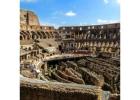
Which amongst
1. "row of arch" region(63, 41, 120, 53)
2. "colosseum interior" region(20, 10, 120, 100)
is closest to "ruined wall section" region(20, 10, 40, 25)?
"colosseum interior" region(20, 10, 120, 100)

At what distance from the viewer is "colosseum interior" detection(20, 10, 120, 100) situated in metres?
4.95

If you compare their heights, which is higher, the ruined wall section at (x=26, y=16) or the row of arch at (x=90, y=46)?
the ruined wall section at (x=26, y=16)

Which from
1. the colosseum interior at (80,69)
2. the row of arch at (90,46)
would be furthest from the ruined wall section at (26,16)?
the row of arch at (90,46)

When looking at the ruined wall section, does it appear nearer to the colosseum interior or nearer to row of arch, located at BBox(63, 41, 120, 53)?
the colosseum interior

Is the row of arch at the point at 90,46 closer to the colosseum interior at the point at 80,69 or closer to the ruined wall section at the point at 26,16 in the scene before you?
the colosseum interior at the point at 80,69

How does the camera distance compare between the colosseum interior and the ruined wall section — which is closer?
the colosseum interior

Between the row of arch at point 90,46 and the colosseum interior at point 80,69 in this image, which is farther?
the row of arch at point 90,46

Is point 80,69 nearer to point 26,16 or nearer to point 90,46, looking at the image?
point 90,46

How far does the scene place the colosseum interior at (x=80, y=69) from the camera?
4.95m

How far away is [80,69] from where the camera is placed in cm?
585

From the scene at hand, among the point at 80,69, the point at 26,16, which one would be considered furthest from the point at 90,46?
the point at 26,16
